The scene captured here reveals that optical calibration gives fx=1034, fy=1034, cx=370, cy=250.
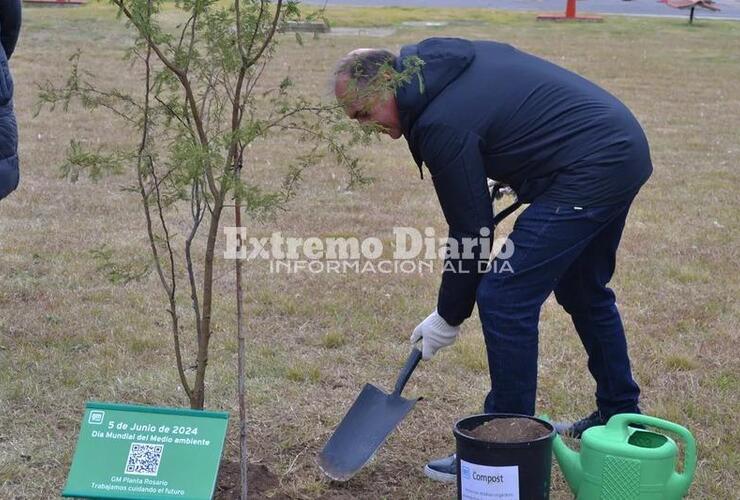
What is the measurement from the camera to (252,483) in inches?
142

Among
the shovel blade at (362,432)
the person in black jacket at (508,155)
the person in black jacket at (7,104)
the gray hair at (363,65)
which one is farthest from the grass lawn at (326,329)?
the person in black jacket at (7,104)

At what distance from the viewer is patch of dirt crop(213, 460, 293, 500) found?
3.52 m

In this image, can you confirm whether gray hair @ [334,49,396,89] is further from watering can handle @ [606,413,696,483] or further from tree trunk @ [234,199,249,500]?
watering can handle @ [606,413,696,483]

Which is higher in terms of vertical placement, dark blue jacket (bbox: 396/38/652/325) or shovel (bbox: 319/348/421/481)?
dark blue jacket (bbox: 396/38/652/325)

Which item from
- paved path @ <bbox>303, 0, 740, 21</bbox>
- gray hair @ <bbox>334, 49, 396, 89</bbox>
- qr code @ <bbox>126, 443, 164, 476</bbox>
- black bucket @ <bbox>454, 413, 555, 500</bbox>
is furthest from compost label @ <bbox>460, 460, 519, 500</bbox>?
paved path @ <bbox>303, 0, 740, 21</bbox>

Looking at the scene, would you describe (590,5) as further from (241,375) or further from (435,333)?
(241,375)

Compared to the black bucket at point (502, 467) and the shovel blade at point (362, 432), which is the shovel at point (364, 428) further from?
the black bucket at point (502, 467)

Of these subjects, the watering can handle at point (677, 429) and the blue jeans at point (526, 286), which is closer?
the watering can handle at point (677, 429)

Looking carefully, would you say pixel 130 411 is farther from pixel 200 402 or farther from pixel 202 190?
pixel 202 190

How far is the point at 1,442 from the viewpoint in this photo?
395cm

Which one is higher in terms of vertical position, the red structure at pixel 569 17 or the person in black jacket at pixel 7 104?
the person in black jacket at pixel 7 104

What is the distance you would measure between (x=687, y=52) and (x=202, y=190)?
15202 millimetres

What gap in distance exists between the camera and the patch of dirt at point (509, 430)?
3.11m

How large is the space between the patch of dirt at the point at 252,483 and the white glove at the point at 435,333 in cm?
71
